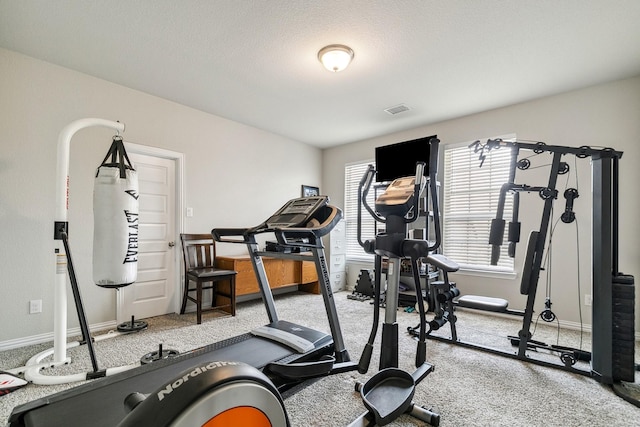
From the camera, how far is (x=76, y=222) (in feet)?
10.0

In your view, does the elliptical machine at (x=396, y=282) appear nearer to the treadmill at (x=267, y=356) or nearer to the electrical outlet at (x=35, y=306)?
the treadmill at (x=267, y=356)

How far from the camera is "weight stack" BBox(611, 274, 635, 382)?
2.04 m

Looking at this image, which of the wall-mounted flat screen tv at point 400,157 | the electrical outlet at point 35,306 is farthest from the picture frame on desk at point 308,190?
the electrical outlet at point 35,306

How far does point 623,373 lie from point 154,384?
3038mm

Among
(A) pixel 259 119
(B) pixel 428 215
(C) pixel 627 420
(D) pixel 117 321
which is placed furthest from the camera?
(A) pixel 259 119

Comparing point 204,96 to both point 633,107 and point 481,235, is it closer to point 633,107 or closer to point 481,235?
point 481,235

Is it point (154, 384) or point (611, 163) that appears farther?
point (611, 163)

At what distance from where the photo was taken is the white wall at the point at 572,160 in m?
3.09

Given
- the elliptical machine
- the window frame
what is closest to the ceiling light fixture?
the elliptical machine

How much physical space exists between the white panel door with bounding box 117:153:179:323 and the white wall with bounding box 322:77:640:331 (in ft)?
12.9

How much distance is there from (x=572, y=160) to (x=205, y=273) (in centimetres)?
444

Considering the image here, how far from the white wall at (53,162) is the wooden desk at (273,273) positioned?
55 cm

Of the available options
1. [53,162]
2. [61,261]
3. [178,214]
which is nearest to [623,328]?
[61,261]

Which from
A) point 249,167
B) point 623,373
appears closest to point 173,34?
point 249,167
